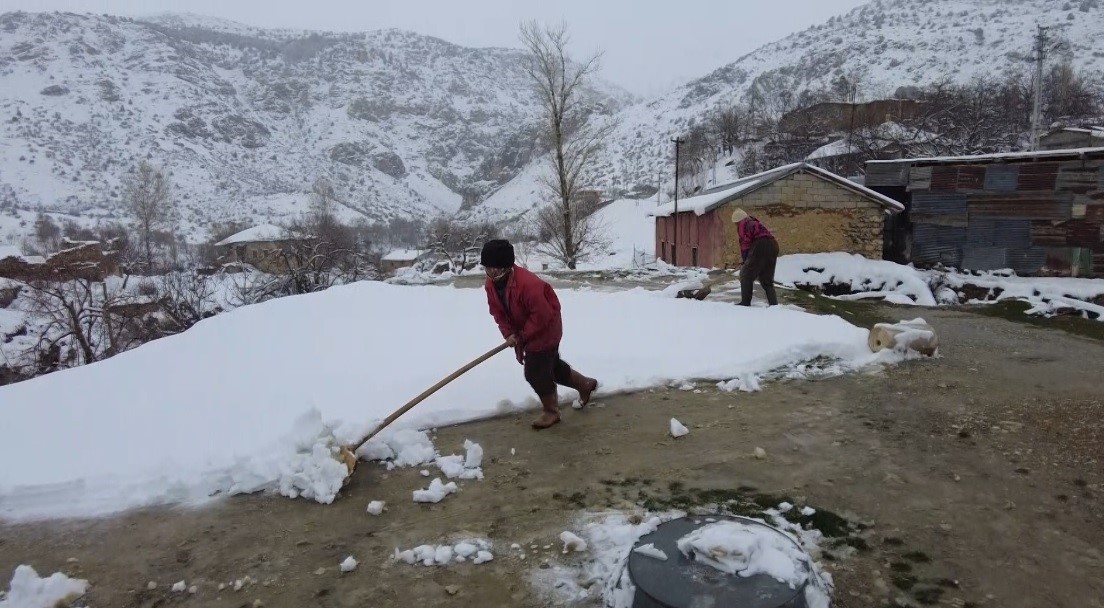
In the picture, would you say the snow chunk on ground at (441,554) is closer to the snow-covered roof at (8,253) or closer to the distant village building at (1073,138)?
the distant village building at (1073,138)

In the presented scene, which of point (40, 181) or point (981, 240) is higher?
point (40, 181)

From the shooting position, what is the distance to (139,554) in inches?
121

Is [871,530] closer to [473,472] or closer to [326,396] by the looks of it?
[473,472]

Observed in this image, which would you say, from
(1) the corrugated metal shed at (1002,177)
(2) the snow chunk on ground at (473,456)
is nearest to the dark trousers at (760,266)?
(2) the snow chunk on ground at (473,456)

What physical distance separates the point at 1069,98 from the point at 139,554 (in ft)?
170

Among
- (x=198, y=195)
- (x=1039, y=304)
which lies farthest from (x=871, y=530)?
(x=198, y=195)

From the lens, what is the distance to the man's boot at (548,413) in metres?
4.53

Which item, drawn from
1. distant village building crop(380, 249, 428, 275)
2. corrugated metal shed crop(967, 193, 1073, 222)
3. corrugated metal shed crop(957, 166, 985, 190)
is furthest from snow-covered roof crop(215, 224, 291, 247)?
corrugated metal shed crop(967, 193, 1073, 222)

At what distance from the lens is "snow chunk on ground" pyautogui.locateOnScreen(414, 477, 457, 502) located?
3479mm

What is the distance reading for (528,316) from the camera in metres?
4.43

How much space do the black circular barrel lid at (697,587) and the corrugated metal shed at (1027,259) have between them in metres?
15.4

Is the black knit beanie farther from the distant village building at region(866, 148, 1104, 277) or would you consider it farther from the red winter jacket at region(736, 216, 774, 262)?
the distant village building at region(866, 148, 1104, 277)

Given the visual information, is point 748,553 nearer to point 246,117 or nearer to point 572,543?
point 572,543

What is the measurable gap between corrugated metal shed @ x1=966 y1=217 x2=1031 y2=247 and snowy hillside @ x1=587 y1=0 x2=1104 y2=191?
40.6 meters
